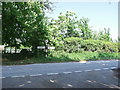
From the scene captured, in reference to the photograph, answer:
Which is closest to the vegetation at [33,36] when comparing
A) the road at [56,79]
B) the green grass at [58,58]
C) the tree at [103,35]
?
the green grass at [58,58]

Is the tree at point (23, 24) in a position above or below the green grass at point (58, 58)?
above

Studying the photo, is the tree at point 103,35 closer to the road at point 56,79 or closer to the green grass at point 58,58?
the green grass at point 58,58

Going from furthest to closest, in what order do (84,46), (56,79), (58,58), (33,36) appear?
(84,46)
(58,58)
(33,36)
(56,79)

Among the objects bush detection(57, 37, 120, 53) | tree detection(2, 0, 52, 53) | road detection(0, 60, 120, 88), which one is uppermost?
tree detection(2, 0, 52, 53)

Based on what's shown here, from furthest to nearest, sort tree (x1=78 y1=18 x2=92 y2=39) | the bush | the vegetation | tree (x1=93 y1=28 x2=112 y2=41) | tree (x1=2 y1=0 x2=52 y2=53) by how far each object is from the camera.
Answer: tree (x1=93 y1=28 x2=112 y2=41) < tree (x1=78 y1=18 x2=92 y2=39) < the bush < the vegetation < tree (x1=2 y1=0 x2=52 y2=53)

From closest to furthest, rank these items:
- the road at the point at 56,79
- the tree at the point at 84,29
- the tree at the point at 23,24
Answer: the road at the point at 56,79 → the tree at the point at 23,24 → the tree at the point at 84,29

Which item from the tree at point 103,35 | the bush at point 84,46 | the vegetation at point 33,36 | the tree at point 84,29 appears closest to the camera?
the vegetation at point 33,36

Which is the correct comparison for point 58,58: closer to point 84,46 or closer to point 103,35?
point 84,46


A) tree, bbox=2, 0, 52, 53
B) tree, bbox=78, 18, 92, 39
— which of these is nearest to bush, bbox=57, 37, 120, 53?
tree, bbox=2, 0, 52, 53

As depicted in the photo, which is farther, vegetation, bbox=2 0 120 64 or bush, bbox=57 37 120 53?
bush, bbox=57 37 120 53

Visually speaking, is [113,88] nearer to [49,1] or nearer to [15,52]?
[15,52]

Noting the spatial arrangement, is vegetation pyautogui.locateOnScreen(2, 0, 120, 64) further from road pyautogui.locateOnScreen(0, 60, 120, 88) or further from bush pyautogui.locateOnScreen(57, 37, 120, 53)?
road pyautogui.locateOnScreen(0, 60, 120, 88)

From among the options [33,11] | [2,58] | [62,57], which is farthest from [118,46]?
[2,58]

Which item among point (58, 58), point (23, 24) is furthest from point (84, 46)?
point (23, 24)
